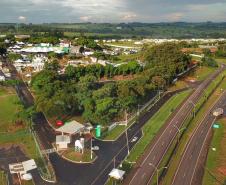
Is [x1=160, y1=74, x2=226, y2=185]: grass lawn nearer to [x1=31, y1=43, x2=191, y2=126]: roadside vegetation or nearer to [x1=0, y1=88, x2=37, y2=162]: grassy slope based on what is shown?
[x1=31, y1=43, x2=191, y2=126]: roadside vegetation

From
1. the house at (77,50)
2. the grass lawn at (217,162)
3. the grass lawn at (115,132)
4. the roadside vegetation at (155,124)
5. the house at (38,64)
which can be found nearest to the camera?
the grass lawn at (217,162)

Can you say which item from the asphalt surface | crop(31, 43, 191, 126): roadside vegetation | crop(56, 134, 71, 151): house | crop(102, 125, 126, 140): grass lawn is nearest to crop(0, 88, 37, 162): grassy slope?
the asphalt surface

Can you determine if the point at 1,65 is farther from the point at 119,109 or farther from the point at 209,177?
the point at 209,177

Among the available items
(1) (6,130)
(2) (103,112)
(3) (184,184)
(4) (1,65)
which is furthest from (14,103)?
(4) (1,65)

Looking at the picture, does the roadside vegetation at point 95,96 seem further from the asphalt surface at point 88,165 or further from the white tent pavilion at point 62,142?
the white tent pavilion at point 62,142

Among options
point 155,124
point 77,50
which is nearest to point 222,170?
point 155,124

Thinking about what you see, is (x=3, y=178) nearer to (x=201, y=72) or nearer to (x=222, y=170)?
(x=222, y=170)

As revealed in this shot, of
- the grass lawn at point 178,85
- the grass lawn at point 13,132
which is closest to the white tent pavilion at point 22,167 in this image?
the grass lawn at point 13,132
